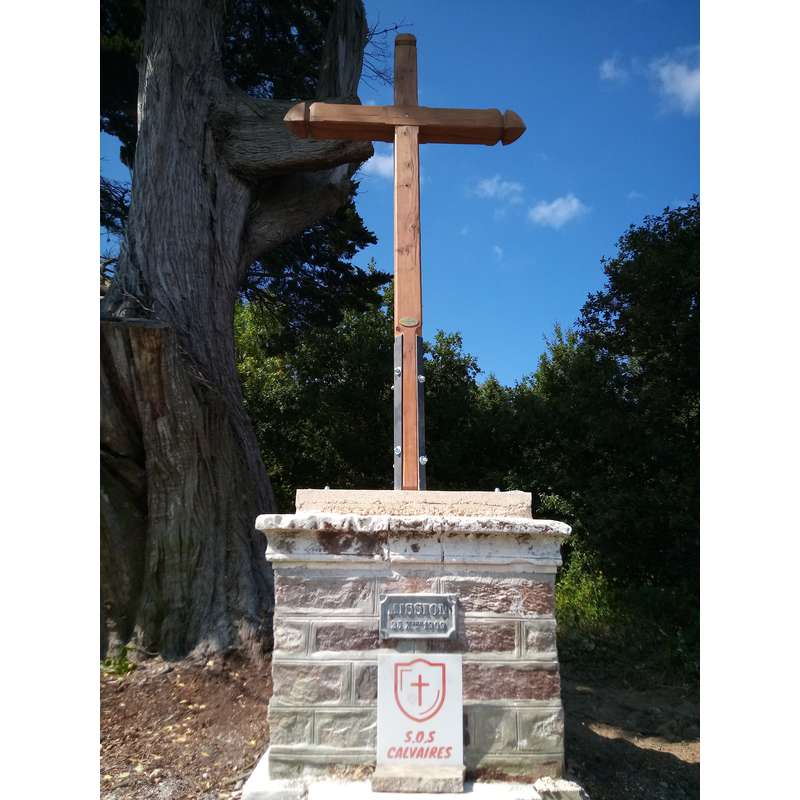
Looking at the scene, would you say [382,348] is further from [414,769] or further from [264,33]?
[414,769]

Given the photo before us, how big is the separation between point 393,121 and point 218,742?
331 centimetres

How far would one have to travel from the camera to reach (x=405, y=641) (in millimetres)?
2494

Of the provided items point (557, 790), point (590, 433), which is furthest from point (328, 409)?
point (557, 790)

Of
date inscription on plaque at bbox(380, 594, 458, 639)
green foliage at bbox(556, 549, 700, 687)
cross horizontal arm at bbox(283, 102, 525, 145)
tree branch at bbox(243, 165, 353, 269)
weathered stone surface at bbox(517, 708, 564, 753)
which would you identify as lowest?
green foliage at bbox(556, 549, 700, 687)

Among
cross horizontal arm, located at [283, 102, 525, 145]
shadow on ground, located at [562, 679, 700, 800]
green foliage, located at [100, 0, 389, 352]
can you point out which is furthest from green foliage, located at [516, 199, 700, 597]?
cross horizontal arm, located at [283, 102, 525, 145]

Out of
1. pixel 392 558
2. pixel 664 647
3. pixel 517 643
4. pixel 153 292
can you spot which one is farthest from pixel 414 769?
pixel 664 647

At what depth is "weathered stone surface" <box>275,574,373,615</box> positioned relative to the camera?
2.51m

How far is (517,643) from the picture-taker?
99.1 inches

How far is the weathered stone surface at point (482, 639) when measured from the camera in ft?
8.20

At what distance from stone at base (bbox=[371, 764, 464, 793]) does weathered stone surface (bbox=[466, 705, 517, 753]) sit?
0.40 ft

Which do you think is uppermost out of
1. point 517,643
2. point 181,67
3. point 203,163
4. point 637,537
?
point 181,67

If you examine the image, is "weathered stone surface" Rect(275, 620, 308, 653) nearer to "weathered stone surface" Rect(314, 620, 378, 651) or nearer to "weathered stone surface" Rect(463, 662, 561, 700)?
"weathered stone surface" Rect(314, 620, 378, 651)

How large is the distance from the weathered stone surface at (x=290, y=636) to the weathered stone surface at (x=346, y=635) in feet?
0.16

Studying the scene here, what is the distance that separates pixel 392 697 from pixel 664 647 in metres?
4.60
